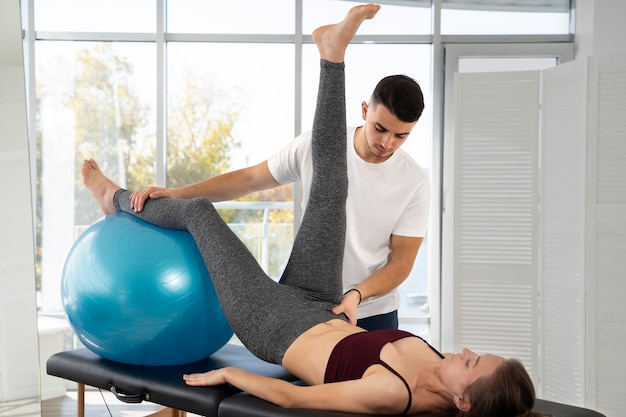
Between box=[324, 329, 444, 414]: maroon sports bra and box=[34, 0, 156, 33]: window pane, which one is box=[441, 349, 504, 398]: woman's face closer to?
box=[324, 329, 444, 414]: maroon sports bra

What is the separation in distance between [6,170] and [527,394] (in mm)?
1229

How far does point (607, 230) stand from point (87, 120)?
3.16 meters

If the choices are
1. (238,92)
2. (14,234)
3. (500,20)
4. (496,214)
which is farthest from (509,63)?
(14,234)

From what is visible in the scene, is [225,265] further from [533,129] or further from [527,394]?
[533,129]

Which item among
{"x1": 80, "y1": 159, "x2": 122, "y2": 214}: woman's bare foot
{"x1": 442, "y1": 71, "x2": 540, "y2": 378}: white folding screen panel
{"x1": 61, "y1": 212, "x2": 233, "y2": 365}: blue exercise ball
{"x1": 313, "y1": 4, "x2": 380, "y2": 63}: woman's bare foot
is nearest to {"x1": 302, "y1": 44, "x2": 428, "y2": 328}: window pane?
{"x1": 442, "y1": 71, "x2": 540, "y2": 378}: white folding screen panel

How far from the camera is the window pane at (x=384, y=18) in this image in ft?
13.6

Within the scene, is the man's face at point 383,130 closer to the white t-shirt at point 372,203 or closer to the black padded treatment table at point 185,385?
the white t-shirt at point 372,203

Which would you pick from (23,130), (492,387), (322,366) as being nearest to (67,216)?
(322,366)

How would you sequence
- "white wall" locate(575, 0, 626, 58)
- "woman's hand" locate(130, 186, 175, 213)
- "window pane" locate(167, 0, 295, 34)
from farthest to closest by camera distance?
"window pane" locate(167, 0, 295, 34), "white wall" locate(575, 0, 626, 58), "woman's hand" locate(130, 186, 175, 213)

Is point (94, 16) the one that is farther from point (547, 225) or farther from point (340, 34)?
point (547, 225)

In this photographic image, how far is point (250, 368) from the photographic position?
185cm

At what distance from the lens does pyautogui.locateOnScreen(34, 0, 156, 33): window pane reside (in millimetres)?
4207

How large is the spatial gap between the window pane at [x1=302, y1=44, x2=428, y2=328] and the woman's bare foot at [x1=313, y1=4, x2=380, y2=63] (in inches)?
90.3

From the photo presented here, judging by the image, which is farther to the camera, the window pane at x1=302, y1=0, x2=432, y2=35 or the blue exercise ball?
the window pane at x1=302, y1=0, x2=432, y2=35
